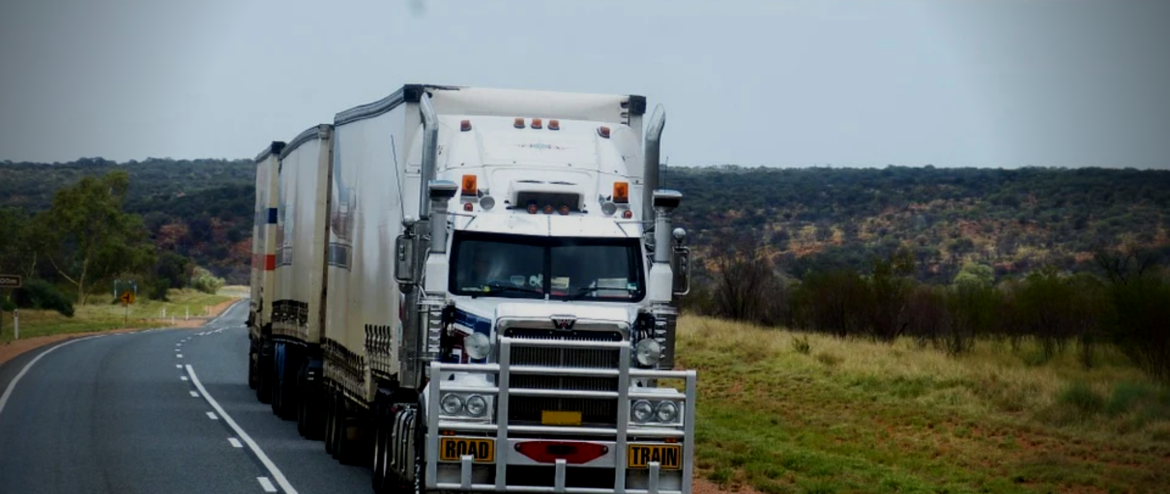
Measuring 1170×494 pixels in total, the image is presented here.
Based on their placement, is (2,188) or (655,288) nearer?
(655,288)

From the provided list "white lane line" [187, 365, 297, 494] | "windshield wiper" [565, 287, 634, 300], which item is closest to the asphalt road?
"white lane line" [187, 365, 297, 494]

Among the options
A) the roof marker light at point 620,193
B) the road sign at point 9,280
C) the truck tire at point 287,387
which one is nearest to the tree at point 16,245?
the road sign at point 9,280

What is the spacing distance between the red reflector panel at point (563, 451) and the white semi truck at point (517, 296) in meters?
0.01

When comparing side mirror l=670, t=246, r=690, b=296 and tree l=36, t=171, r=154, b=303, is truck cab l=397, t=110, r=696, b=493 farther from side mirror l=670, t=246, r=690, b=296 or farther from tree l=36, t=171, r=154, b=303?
tree l=36, t=171, r=154, b=303

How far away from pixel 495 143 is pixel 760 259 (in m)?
45.9

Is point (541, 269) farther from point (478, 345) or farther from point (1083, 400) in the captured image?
point (1083, 400)

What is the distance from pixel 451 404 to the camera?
44.8ft

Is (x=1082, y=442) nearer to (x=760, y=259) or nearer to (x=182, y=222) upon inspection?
(x=760, y=259)

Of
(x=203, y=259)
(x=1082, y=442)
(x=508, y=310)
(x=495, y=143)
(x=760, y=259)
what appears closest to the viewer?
(x=508, y=310)

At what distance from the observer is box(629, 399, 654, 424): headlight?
45.7ft

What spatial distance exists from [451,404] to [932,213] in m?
89.0

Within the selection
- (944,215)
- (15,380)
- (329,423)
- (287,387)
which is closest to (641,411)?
(329,423)

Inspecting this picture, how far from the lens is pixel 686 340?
45469mm

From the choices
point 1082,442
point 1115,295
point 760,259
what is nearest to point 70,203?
point 760,259
